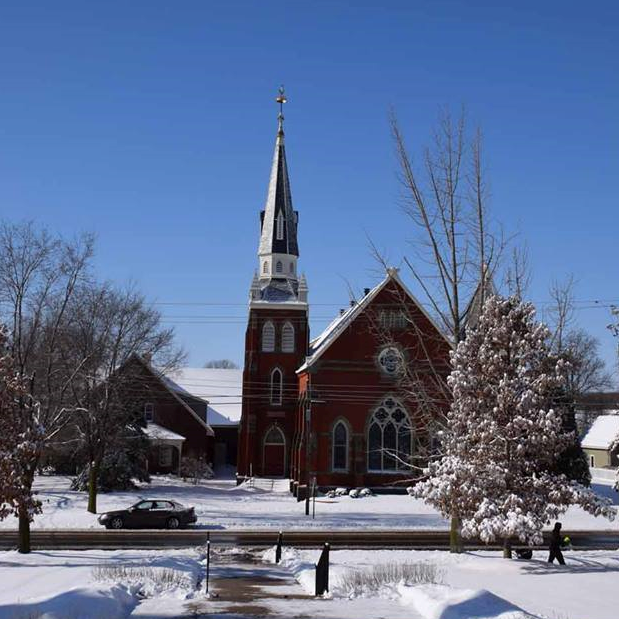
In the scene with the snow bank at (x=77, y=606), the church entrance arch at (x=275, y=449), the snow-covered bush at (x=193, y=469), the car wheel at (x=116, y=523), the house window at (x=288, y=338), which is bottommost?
the car wheel at (x=116, y=523)

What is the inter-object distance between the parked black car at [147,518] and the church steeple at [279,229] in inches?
1077

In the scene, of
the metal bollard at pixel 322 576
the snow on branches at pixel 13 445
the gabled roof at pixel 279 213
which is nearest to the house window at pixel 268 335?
the gabled roof at pixel 279 213

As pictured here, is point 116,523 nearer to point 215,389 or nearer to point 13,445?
point 13,445

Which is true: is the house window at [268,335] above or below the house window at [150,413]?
above

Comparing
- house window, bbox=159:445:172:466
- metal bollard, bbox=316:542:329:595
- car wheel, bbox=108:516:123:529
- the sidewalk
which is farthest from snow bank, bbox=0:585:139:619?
house window, bbox=159:445:172:466

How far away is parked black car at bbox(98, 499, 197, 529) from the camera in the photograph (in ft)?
109

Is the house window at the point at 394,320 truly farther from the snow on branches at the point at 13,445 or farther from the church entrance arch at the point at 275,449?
the snow on branches at the point at 13,445

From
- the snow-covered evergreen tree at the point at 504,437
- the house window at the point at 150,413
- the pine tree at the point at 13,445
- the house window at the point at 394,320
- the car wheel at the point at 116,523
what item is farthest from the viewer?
the house window at the point at 150,413

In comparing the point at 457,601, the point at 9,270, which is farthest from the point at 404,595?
the point at 9,270

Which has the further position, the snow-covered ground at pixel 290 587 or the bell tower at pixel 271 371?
the bell tower at pixel 271 371

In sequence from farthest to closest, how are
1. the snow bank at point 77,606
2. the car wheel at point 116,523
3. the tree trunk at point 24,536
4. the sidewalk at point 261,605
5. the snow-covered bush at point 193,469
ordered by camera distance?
the snow-covered bush at point 193,469
the car wheel at point 116,523
the tree trunk at point 24,536
the sidewalk at point 261,605
the snow bank at point 77,606

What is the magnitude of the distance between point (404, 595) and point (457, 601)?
200 centimetres

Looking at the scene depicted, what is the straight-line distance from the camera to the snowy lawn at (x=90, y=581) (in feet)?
45.3

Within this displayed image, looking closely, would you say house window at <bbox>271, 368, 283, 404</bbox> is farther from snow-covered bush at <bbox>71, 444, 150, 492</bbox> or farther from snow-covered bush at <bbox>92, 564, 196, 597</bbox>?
snow-covered bush at <bbox>92, 564, 196, 597</bbox>
